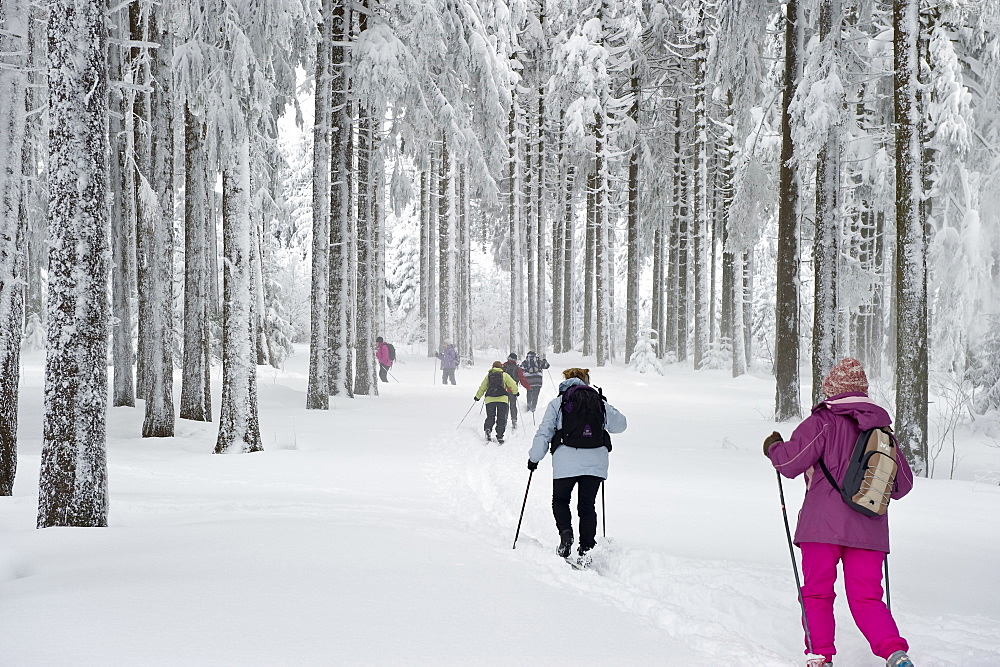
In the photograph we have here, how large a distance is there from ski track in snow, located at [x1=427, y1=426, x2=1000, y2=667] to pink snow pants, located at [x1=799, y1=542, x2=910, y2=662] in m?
0.31

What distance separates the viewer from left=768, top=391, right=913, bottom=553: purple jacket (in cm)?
413

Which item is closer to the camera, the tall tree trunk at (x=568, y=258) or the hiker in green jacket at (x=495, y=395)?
the hiker in green jacket at (x=495, y=395)

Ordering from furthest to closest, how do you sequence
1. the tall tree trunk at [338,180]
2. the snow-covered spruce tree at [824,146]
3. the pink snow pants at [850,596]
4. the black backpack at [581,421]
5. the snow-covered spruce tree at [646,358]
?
the snow-covered spruce tree at [646,358], the tall tree trunk at [338,180], the snow-covered spruce tree at [824,146], the black backpack at [581,421], the pink snow pants at [850,596]

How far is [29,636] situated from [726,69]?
53.5 ft

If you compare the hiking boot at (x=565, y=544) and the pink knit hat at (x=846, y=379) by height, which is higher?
the pink knit hat at (x=846, y=379)

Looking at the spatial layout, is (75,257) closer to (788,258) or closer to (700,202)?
(788,258)

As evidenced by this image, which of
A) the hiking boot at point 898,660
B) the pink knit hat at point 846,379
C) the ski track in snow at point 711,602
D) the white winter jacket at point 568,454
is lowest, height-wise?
the ski track in snow at point 711,602

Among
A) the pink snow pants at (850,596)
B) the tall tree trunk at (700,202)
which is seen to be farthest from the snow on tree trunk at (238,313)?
the tall tree trunk at (700,202)

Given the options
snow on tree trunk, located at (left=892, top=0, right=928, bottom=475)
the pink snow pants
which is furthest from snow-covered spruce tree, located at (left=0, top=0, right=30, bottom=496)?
snow on tree trunk, located at (left=892, top=0, right=928, bottom=475)

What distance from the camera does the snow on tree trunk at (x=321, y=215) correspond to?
17.2 meters

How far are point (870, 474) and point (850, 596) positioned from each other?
68cm

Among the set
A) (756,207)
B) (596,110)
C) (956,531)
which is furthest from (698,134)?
(956,531)

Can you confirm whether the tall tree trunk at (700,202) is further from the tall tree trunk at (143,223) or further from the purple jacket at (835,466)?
the purple jacket at (835,466)

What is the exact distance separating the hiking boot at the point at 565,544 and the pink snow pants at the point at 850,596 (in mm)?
2602
